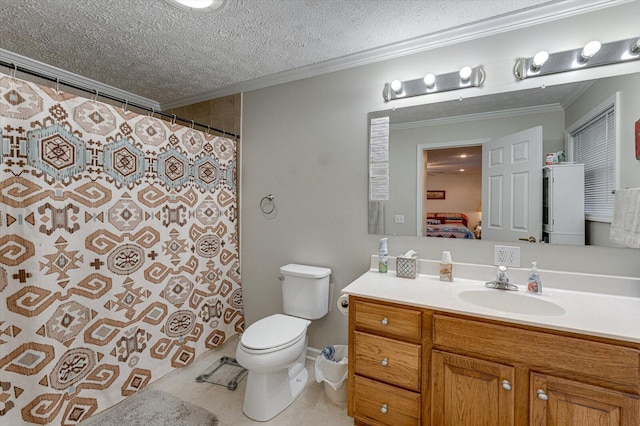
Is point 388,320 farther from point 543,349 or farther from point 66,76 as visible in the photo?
point 66,76

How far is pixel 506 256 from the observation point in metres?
1.68

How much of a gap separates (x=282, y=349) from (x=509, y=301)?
127cm

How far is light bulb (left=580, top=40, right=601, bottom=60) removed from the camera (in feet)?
4.74

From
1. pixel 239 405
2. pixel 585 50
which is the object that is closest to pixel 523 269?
pixel 585 50

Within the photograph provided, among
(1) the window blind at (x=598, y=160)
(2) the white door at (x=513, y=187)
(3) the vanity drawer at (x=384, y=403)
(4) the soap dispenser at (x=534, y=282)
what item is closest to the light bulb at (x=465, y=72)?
(2) the white door at (x=513, y=187)

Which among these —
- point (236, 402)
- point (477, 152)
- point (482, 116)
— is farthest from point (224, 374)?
point (482, 116)

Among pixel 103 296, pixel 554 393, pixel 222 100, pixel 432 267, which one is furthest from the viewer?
pixel 222 100

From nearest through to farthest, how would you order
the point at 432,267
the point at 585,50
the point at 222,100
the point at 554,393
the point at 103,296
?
the point at 554,393, the point at 585,50, the point at 103,296, the point at 432,267, the point at 222,100

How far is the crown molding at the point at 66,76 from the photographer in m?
2.03

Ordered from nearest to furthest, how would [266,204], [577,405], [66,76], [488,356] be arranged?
[577,405]
[488,356]
[66,76]
[266,204]

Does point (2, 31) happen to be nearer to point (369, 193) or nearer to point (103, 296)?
point (103, 296)

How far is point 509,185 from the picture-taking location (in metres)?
1.67

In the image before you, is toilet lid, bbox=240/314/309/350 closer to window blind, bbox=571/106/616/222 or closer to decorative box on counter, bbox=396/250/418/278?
decorative box on counter, bbox=396/250/418/278

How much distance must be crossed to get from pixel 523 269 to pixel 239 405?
1885 mm
